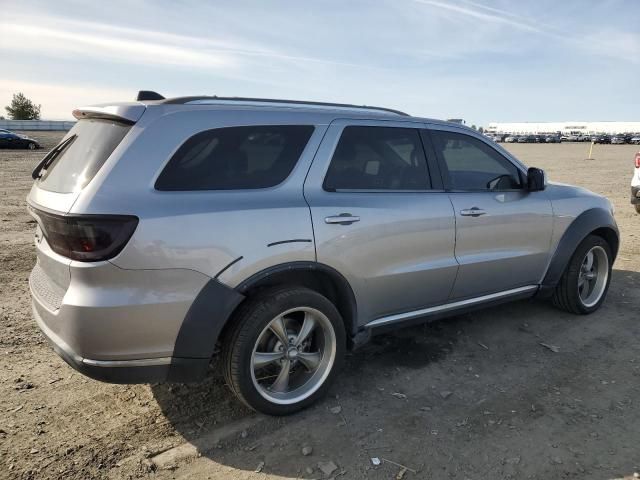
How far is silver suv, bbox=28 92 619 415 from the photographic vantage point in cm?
257

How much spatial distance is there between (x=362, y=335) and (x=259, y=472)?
3.84ft

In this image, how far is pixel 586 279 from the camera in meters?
5.13

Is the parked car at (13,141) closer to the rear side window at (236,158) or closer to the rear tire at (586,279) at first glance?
the rear side window at (236,158)

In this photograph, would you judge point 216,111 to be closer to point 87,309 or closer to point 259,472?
point 87,309

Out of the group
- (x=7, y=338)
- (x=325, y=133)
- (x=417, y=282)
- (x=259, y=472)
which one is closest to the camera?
(x=259, y=472)

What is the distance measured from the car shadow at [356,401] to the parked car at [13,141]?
3229 centimetres

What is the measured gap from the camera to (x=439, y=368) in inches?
153

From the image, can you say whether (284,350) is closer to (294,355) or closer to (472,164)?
(294,355)

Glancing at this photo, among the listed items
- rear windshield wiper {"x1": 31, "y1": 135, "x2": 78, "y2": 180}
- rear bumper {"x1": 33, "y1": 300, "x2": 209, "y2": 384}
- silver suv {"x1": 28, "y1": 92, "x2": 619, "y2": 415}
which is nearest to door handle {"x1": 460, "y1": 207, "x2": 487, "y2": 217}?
silver suv {"x1": 28, "y1": 92, "x2": 619, "y2": 415}

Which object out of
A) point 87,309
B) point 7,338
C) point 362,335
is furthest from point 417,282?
point 7,338

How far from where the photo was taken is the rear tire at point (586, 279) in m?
4.87

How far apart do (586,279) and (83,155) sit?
467cm

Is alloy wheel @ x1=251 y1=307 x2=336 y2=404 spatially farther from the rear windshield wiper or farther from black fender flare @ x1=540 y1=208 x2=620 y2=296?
black fender flare @ x1=540 y1=208 x2=620 y2=296

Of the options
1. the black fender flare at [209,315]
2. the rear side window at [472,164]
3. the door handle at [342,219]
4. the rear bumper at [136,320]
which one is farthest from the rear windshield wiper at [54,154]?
the rear side window at [472,164]
